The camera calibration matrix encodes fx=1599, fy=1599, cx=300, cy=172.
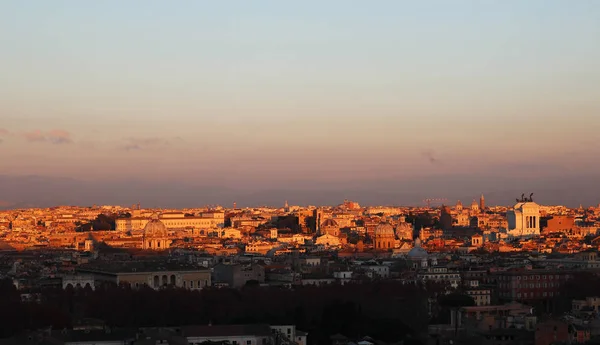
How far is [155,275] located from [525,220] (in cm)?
5633

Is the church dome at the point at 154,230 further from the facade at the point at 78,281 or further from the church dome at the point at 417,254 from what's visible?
the facade at the point at 78,281

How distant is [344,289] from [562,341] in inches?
576

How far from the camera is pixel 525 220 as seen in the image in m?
107

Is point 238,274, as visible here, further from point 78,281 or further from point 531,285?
point 531,285

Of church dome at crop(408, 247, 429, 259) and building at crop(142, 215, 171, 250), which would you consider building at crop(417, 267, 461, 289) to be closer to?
church dome at crop(408, 247, 429, 259)

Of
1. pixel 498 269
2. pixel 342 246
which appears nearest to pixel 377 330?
pixel 498 269

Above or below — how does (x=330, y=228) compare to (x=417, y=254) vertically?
above

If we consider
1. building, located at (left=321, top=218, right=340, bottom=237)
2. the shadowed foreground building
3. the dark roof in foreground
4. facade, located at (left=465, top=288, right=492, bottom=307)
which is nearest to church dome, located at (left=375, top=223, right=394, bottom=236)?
building, located at (left=321, top=218, right=340, bottom=237)

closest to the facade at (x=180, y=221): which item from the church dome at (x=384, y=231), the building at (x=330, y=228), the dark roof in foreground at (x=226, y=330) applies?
the building at (x=330, y=228)

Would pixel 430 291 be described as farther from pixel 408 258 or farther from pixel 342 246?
pixel 342 246

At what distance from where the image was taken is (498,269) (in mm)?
57781

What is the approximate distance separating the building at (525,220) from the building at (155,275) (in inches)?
2089

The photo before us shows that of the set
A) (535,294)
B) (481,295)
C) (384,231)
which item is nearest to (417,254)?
(535,294)

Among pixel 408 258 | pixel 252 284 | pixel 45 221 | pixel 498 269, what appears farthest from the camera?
pixel 45 221
